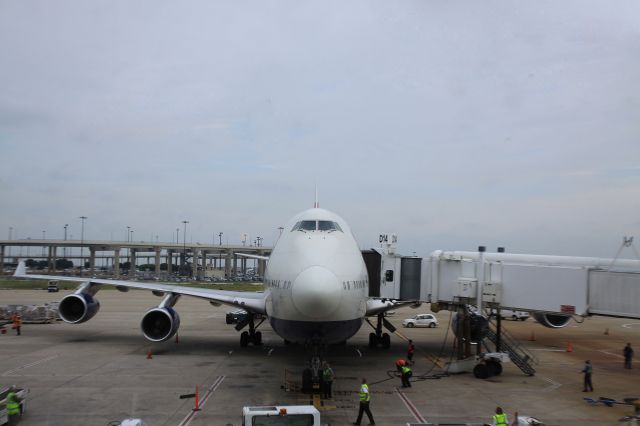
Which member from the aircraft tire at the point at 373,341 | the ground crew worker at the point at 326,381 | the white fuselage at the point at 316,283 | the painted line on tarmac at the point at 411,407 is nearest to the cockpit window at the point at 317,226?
the white fuselage at the point at 316,283

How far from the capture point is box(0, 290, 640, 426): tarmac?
13852mm

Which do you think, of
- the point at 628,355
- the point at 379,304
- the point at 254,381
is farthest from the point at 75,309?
the point at 628,355

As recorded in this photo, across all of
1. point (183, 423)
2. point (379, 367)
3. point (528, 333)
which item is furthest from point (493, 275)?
point (528, 333)

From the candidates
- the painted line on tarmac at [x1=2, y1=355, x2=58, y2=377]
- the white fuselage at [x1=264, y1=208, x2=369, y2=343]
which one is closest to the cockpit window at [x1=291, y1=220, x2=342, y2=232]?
the white fuselage at [x1=264, y1=208, x2=369, y2=343]

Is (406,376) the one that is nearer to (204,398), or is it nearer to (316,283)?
(316,283)

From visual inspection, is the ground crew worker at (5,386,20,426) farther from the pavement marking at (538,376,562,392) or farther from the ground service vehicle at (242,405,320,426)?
the pavement marking at (538,376,562,392)

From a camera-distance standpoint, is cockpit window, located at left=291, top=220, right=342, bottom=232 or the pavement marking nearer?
cockpit window, located at left=291, top=220, right=342, bottom=232

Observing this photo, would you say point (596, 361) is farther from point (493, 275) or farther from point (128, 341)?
point (128, 341)

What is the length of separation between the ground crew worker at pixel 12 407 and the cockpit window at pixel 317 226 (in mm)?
9471

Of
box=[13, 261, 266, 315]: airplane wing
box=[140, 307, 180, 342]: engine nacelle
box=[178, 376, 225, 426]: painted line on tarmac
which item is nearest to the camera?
box=[178, 376, 225, 426]: painted line on tarmac

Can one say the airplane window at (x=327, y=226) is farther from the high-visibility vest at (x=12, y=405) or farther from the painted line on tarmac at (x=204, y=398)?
the high-visibility vest at (x=12, y=405)

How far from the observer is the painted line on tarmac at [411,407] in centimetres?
1327

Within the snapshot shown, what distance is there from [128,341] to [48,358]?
5454mm

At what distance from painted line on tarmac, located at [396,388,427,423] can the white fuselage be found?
101 inches
